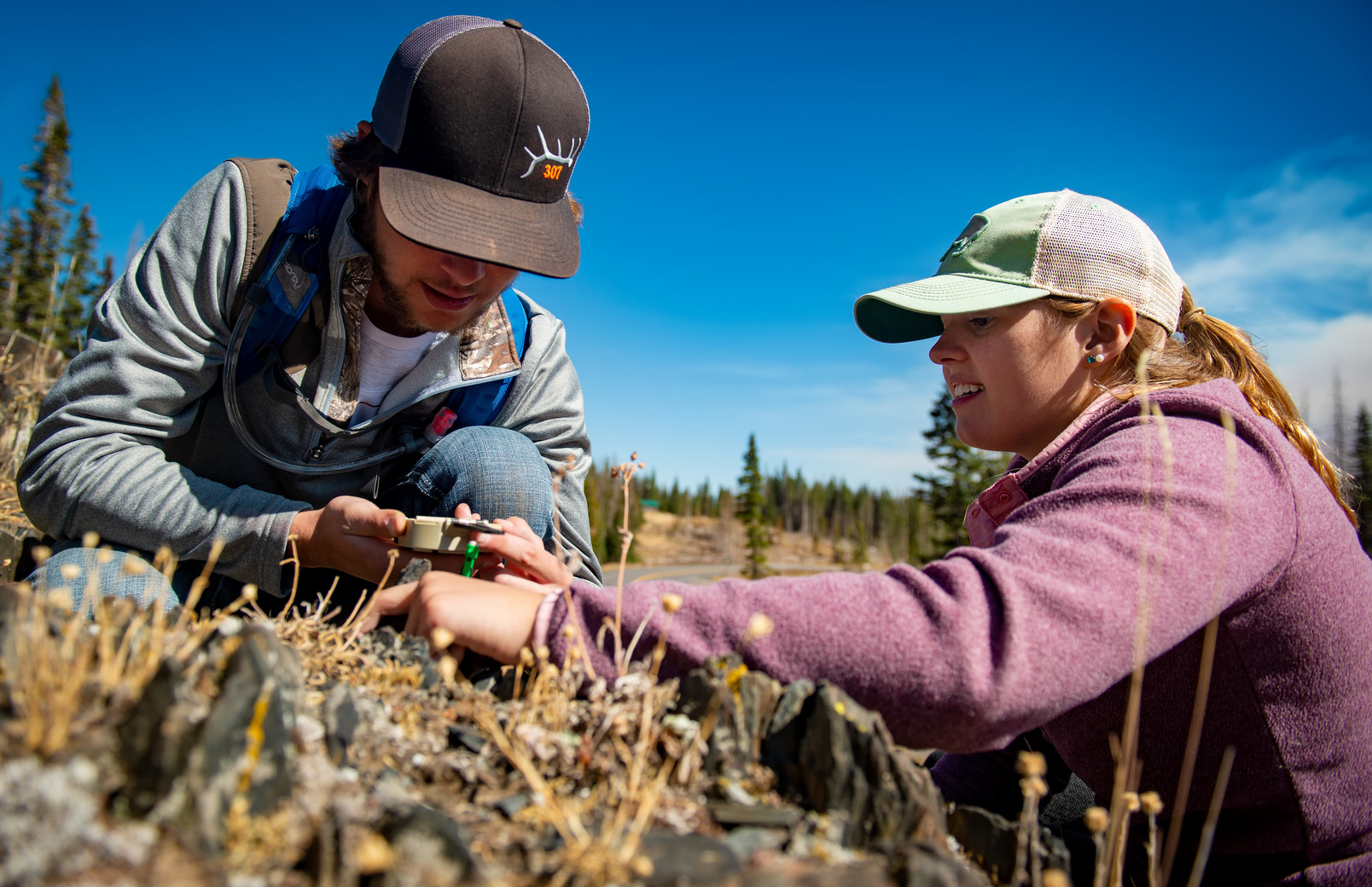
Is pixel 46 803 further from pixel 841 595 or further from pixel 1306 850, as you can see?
pixel 1306 850

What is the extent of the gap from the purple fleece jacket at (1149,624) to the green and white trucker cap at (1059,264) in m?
0.64

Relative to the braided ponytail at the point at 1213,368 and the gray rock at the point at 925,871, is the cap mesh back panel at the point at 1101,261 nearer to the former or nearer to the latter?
the braided ponytail at the point at 1213,368

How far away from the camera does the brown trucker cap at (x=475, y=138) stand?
2.92 meters

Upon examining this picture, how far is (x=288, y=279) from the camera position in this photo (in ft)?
10.1

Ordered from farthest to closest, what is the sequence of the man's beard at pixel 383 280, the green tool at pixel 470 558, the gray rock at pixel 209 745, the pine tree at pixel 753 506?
the pine tree at pixel 753 506 < the man's beard at pixel 383 280 < the green tool at pixel 470 558 < the gray rock at pixel 209 745

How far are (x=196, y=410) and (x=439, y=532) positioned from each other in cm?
150

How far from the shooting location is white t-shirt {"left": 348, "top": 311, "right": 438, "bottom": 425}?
136 inches

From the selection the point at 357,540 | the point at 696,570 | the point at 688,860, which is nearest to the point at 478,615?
the point at 688,860

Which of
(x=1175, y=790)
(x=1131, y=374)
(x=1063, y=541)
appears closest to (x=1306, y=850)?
(x=1175, y=790)

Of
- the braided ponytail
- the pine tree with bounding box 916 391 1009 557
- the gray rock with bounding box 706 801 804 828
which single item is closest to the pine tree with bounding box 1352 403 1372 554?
the pine tree with bounding box 916 391 1009 557

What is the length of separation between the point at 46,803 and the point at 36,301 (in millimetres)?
48461

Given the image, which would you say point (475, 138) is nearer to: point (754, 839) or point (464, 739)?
point (464, 739)

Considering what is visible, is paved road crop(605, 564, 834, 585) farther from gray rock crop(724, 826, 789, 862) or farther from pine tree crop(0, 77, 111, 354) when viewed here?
gray rock crop(724, 826, 789, 862)

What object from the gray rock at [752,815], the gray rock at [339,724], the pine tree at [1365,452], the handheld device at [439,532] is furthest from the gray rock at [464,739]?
the pine tree at [1365,452]
